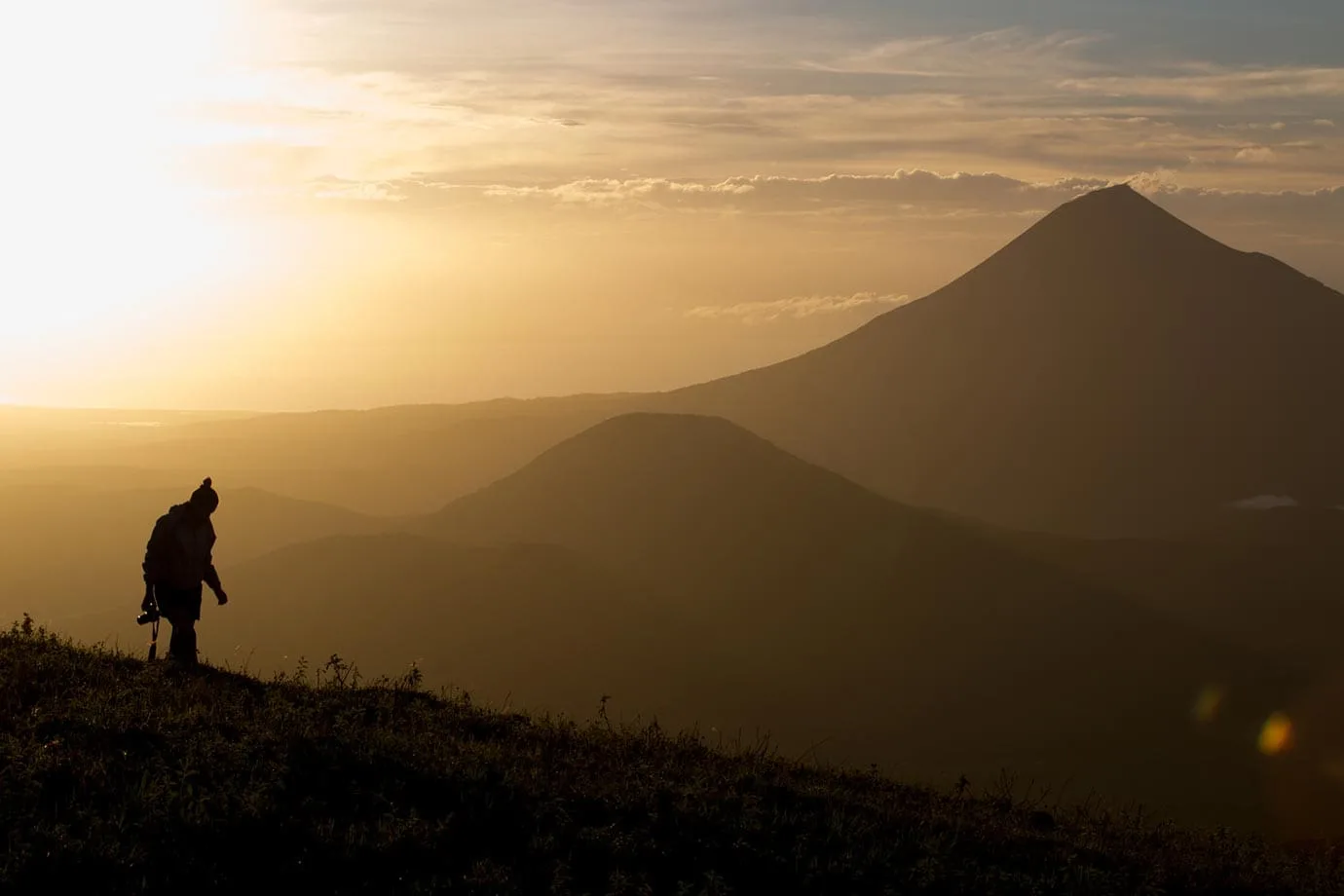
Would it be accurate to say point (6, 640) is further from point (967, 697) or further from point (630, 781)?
point (967, 697)

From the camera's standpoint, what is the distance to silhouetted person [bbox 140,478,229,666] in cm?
1647

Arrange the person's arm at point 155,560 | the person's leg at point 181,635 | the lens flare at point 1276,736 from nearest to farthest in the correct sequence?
the person's arm at point 155,560, the person's leg at point 181,635, the lens flare at point 1276,736

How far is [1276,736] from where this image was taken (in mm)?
129000

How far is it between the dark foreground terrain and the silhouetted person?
6.79ft

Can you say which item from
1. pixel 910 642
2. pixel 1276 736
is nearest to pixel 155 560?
pixel 1276 736

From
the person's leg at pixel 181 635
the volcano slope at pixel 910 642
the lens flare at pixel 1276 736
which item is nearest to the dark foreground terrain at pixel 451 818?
the person's leg at pixel 181 635

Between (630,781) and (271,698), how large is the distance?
4.56 metres

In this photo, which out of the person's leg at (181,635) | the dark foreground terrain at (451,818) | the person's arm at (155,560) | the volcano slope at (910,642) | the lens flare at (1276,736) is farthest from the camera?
the lens flare at (1276,736)

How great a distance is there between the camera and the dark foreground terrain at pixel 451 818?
372 inches

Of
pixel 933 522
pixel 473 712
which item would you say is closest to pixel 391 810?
pixel 473 712

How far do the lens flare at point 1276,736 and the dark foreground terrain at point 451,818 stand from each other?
128 m

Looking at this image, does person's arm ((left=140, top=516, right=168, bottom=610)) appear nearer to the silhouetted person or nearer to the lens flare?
the silhouetted person

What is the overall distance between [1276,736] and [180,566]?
443 feet

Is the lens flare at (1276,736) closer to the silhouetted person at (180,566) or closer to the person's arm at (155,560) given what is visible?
the silhouetted person at (180,566)
